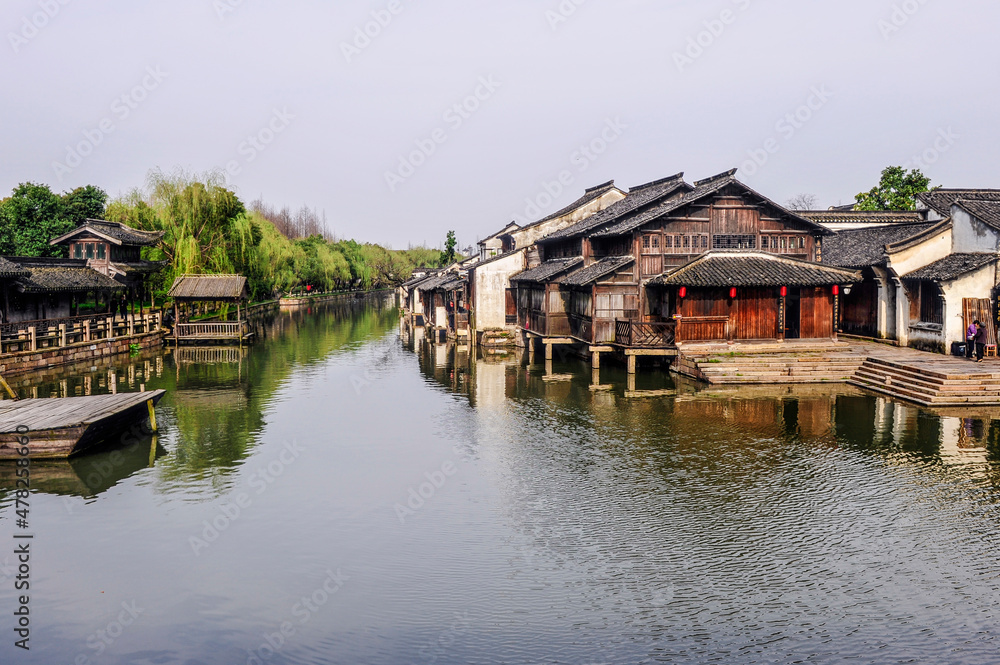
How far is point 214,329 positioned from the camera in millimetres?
45188

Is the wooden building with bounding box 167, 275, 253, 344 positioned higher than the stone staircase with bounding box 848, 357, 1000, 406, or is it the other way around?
the wooden building with bounding box 167, 275, 253, 344

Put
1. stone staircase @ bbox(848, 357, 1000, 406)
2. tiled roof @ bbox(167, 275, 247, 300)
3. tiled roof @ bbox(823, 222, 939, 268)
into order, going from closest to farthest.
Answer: stone staircase @ bbox(848, 357, 1000, 406), tiled roof @ bbox(823, 222, 939, 268), tiled roof @ bbox(167, 275, 247, 300)

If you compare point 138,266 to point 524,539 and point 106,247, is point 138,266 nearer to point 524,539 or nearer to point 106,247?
point 106,247

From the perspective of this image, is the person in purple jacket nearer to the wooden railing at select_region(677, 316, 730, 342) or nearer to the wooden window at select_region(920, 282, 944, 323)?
the wooden window at select_region(920, 282, 944, 323)

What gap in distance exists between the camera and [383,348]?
44000mm

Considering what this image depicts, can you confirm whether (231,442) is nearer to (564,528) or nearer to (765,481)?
(564,528)

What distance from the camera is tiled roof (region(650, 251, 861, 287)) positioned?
2916 centimetres

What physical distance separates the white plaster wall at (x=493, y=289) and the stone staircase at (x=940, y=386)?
21.8 meters

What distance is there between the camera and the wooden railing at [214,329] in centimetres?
4431

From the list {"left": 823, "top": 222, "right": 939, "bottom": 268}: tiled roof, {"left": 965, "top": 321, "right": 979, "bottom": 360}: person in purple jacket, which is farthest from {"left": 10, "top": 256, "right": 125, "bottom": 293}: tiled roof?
{"left": 965, "top": 321, "right": 979, "bottom": 360}: person in purple jacket

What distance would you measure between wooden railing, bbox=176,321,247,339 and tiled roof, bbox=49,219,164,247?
720 cm

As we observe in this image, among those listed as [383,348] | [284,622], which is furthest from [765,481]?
[383,348]

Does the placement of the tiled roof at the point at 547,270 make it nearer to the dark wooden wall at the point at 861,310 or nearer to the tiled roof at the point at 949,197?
the dark wooden wall at the point at 861,310

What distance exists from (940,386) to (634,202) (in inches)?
763
